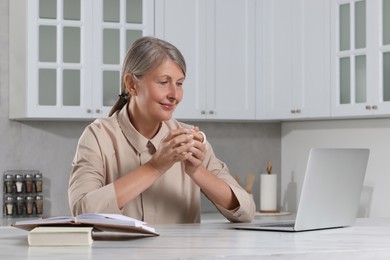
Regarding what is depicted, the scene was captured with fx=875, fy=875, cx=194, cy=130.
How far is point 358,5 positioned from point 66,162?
74.1 inches

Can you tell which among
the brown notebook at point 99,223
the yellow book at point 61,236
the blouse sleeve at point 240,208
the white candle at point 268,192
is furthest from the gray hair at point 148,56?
the white candle at point 268,192

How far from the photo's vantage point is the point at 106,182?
3.07 m

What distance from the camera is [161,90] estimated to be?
9.78 ft

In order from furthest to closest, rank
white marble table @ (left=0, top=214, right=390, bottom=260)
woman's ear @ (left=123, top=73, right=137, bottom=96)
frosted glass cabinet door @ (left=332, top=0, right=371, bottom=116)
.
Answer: frosted glass cabinet door @ (left=332, top=0, right=371, bottom=116) → woman's ear @ (left=123, top=73, right=137, bottom=96) → white marble table @ (left=0, top=214, right=390, bottom=260)

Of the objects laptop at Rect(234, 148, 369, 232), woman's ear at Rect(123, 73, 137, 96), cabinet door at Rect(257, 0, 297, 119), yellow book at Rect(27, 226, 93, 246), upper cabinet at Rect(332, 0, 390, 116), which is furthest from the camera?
cabinet door at Rect(257, 0, 297, 119)

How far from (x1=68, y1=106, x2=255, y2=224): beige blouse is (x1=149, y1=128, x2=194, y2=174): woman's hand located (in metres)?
0.22

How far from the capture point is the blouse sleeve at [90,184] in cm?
278

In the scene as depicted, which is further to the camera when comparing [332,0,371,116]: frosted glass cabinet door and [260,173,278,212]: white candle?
[260,173,278,212]: white candle

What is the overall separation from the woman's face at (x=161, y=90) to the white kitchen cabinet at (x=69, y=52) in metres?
1.78

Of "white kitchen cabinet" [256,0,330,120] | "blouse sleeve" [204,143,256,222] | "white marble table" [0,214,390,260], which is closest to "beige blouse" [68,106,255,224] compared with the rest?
"blouse sleeve" [204,143,256,222]

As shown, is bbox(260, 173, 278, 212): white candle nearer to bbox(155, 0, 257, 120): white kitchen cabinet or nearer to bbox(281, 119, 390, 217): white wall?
bbox(281, 119, 390, 217): white wall

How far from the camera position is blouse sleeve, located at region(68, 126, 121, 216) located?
2.78 m

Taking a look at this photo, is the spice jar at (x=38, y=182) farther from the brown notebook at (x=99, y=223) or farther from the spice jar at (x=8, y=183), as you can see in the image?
the brown notebook at (x=99, y=223)

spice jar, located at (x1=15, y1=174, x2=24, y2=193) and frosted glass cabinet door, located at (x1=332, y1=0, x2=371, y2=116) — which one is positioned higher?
frosted glass cabinet door, located at (x1=332, y1=0, x2=371, y2=116)
